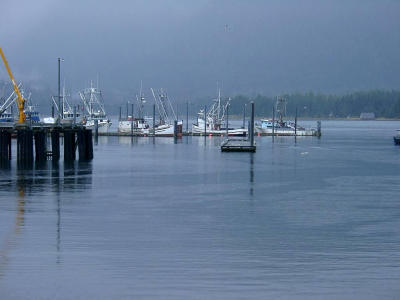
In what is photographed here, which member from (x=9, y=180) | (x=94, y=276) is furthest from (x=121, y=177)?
(x=94, y=276)

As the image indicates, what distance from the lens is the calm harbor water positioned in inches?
671

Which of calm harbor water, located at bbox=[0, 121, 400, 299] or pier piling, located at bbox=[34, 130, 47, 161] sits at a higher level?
pier piling, located at bbox=[34, 130, 47, 161]

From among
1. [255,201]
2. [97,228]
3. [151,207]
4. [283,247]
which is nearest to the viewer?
[283,247]

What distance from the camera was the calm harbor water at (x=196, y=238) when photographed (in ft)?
55.9

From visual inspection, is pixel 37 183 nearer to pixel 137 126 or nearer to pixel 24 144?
pixel 24 144

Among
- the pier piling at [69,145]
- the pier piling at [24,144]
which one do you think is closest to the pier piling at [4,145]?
the pier piling at [24,144]

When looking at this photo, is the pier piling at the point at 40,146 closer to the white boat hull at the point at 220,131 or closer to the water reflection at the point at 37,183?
the water reflection at the point at 37,183

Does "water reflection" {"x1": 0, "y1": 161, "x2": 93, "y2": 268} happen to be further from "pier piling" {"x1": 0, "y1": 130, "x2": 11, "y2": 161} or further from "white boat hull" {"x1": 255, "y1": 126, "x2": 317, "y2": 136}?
"white boat hull" {"x1": 255, "y1": 126, "x2": 317, "y2": 136}

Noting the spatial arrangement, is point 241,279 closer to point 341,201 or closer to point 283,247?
point 283,247

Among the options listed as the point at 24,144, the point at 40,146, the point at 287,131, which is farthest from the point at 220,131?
the point at 24,144

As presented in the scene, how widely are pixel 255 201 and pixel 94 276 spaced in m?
18.6

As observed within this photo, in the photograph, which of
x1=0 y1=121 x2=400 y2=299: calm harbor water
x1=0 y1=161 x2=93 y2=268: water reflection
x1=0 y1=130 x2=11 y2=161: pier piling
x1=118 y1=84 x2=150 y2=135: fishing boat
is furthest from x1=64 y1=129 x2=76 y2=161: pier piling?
x1=118 y1=84 x2=150 y2=135: fishing boat

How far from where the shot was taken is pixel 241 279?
697 inches

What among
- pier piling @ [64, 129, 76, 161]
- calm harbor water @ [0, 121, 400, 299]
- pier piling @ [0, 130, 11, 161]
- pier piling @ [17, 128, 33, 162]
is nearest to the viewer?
calm harbor water @ [0, 121, 400, 299]
